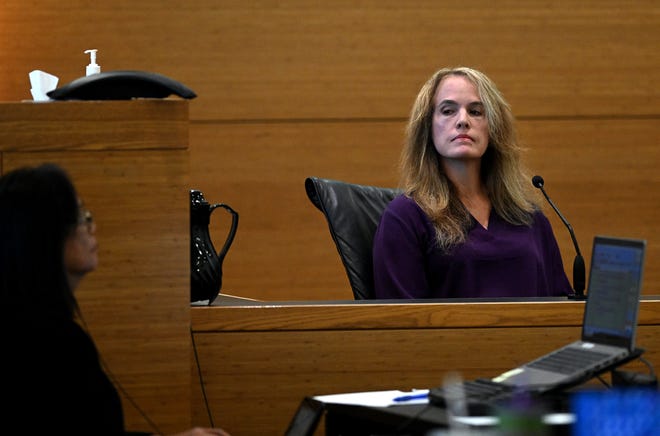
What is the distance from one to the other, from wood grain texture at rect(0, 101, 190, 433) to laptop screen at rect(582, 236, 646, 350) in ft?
2.91

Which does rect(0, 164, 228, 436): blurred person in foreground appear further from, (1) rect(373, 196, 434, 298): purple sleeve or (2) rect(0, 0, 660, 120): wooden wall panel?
(2) rect(0, 0, 660, 120): wooden wall panel

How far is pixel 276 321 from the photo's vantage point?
104 inches

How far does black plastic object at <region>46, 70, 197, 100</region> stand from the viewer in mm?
2525

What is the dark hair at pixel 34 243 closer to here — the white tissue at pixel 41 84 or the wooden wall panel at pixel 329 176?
the white tissue at pixel 41 84

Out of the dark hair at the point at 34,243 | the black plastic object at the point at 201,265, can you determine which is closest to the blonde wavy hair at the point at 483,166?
the black plastic object at the point at 201,265

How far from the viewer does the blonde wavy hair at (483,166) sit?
336 cm

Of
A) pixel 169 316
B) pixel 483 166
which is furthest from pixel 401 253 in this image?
pixel 169 316

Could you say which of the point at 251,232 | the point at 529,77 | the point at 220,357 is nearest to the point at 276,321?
the point at 220,357

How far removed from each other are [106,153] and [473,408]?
106cm

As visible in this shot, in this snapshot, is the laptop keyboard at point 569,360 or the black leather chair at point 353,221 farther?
the black leather chair at point 353,221

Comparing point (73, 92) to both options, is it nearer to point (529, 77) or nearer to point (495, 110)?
point (495, 110)

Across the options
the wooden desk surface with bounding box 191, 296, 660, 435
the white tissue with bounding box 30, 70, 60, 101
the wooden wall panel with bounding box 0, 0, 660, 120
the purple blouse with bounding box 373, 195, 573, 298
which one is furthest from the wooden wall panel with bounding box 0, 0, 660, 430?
the wooden desk surface with bounding box 191, 296, 660, 435

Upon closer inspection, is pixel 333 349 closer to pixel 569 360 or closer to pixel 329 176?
pixel 569 360

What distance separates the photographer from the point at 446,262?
321 centimetres
